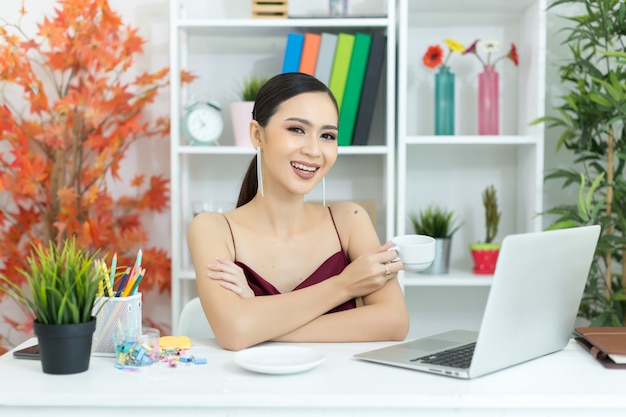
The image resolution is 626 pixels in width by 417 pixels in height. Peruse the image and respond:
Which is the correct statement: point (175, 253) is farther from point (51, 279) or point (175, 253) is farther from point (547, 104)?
point (547, 104)

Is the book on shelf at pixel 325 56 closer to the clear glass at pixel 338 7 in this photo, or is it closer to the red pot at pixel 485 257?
the clear glass at pixel 338 7

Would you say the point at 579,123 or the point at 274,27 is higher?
the point at 274,27

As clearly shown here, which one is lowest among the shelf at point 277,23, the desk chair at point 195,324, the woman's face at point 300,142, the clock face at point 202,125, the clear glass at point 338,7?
the desk chair at point 195,324

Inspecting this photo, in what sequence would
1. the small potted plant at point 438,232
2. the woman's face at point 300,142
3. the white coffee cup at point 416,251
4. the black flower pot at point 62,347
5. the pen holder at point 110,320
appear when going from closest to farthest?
the black flower pot at point 62,347 < the pen holder at point 110,320 < the white coffee cup at point 416,251 < the woman's face at point 300,142 < the small potted plant at point 438,232

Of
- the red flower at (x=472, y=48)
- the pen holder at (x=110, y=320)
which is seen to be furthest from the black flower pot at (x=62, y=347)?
the red flower at (x=472, y=48)

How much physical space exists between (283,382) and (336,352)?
244 millimetres

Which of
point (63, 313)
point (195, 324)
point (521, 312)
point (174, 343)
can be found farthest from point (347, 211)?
point (63, 313)

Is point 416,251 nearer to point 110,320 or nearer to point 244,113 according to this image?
point 110,320

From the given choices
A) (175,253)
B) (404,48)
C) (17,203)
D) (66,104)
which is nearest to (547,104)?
(404,48)

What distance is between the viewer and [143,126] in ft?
9.04

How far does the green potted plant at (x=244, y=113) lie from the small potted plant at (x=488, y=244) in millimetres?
933

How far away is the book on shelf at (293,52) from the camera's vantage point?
2.62 metres

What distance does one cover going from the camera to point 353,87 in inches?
105

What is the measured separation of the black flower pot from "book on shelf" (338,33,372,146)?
62.9 inches
